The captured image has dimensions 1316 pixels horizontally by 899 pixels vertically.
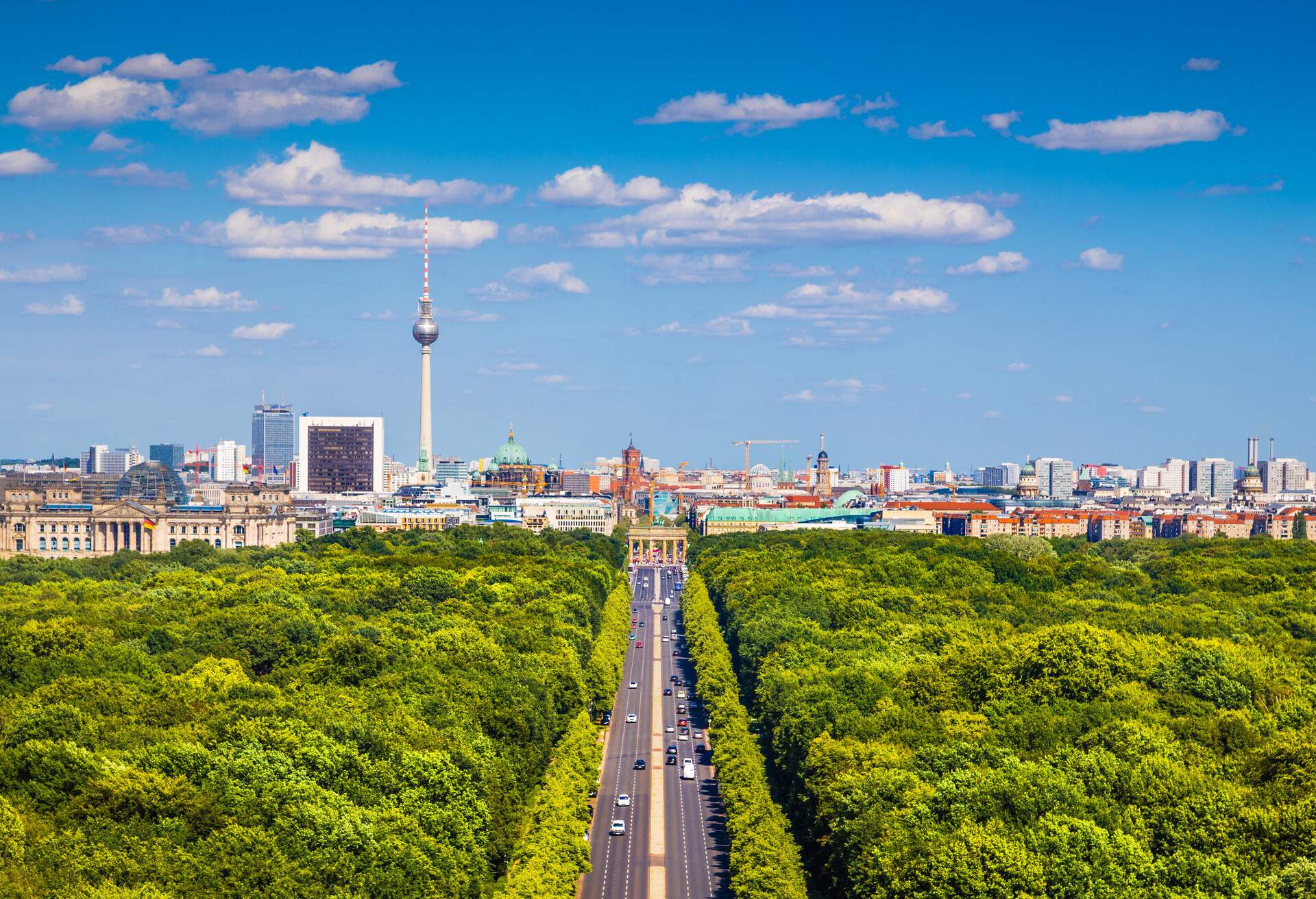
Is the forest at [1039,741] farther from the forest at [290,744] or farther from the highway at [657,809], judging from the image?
the forest at [290,744]

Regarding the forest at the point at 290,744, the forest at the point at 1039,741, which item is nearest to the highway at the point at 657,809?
the forest at the point at 290,744

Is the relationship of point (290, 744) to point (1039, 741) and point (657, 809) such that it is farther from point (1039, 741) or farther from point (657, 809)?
point (1039, 741)

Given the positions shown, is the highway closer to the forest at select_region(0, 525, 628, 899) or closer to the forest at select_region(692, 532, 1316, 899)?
the forest at select_region(0, 525, 628, 899)

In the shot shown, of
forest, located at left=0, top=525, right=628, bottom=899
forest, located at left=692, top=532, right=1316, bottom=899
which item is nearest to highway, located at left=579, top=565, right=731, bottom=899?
forest, located at left=0, top=525, right=628, bottom=899

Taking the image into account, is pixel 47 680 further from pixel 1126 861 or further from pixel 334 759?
pixel 1126 861

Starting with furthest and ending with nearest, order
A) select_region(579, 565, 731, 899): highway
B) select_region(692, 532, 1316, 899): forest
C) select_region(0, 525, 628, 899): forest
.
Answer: select_region(579, 565, 731, 899): highway < select_region(692, 532, 1316, 899): forest < select_region(0, 525, 628, 899): forest
